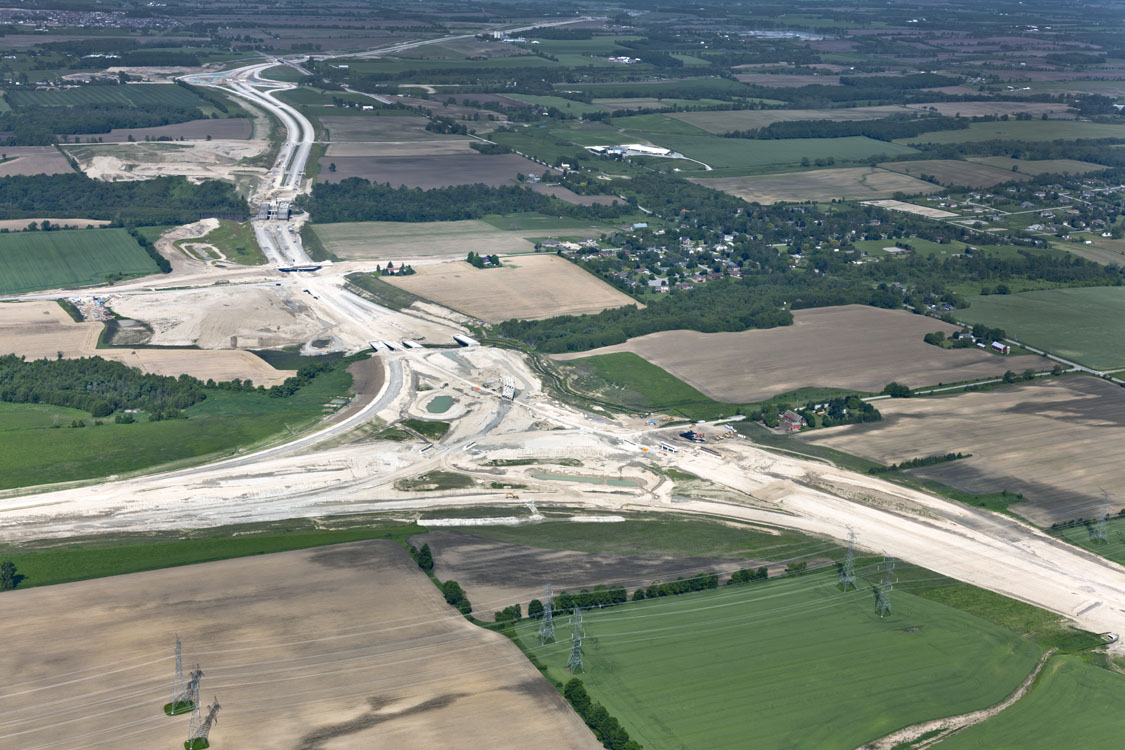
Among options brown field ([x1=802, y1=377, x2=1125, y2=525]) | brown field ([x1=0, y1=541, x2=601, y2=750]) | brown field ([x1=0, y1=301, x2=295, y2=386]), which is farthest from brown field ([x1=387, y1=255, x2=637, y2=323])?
brown field ([x1=0, y1=541, x2=601, y2=750])

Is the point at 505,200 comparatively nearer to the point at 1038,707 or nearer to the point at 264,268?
the point at 264,268

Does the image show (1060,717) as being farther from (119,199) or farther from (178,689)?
(119,199)

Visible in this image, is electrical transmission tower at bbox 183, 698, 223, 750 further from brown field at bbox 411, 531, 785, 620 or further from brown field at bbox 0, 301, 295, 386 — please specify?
brown field at bbox 0, 301, 295, 386

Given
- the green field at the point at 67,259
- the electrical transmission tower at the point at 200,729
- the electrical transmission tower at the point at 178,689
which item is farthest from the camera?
the green field at the point at 67,259

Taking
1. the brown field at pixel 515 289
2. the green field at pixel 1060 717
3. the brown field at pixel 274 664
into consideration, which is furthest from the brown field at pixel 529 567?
the brown field at pixel 515 289

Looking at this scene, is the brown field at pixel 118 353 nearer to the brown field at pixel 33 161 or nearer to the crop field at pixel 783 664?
the crop field at pixel 783 664

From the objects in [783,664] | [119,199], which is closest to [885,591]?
[783,664]
